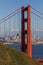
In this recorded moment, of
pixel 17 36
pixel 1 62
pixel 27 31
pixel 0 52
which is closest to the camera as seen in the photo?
pixel 1 62

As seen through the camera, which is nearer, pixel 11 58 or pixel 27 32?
pixel 11 58

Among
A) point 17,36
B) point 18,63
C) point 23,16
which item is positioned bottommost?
point 18,63

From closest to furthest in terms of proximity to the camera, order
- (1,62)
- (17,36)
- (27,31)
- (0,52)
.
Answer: (1,62) < (0,52) < (27,31) < (17,36)

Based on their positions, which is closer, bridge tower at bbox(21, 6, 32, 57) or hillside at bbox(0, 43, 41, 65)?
hillside at bbox(0, 43, 41, 65)

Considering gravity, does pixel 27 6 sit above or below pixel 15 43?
above

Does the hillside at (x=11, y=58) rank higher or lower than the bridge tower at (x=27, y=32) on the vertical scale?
lower

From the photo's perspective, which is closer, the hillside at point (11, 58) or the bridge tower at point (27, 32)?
the hillside at point (11, 58)

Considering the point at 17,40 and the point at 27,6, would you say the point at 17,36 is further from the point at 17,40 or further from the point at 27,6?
the point at 27,6

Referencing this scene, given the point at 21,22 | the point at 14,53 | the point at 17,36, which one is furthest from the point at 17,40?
the point at 14,53

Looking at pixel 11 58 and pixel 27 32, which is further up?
pixel 27 32

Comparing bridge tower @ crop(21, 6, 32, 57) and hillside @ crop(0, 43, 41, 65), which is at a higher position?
bridge tower @ crop(21, 6, 32, 57)

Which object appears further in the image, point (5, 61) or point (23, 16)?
point (23, 16)
